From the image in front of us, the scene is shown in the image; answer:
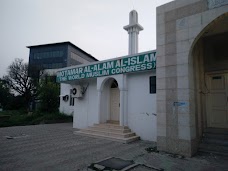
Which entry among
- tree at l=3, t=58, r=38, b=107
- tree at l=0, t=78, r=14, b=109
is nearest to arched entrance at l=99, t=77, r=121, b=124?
tree at l=3, t=58, r=38, b=107

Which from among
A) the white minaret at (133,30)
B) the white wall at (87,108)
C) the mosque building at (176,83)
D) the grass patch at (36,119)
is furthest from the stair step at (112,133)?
the grass patch at (36,119)

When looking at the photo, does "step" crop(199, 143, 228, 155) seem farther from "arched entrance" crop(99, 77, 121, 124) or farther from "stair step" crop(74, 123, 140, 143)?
"arched entrance" crop(99, 77, 121, 124)

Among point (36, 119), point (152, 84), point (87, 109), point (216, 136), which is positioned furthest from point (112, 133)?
point (36, 119)

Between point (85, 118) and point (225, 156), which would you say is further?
point (85, 118)

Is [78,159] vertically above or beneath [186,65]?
beneath

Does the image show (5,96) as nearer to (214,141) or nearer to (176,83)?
(176,83)

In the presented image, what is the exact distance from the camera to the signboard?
8008mm

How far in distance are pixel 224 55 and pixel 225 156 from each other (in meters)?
3.83

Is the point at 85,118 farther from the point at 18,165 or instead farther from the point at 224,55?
the point at 224,55

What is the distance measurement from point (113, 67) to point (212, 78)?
15.7 feet

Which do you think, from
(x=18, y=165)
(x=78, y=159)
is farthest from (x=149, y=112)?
(x=18, y=165)

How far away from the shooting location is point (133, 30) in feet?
42.1

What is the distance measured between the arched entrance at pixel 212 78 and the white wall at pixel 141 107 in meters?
2.18

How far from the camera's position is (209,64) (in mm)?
7109
